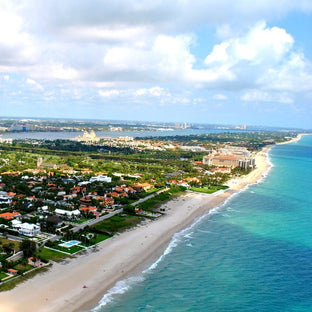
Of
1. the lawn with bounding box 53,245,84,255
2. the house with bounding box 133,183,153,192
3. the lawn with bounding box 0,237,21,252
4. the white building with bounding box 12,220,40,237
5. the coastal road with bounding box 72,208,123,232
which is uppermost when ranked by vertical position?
the house with bounding box 133,183,153,192

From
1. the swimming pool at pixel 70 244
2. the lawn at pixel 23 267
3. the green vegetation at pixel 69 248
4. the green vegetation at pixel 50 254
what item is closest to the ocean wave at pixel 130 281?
the green vegetation at pixel 50 254

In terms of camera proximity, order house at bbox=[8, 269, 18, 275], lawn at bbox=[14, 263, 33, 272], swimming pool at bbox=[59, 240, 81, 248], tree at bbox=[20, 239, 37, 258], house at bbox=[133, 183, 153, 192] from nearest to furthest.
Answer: house at bbox=[8, 269, 18, 275], lawn at bbox=[14, 263, 33, 272], tree at bbox=[20, 239, 37, 258], swimming pool at bbox=[59, 240, 81, 248], house at bbox=[133, 183, 153, 192]

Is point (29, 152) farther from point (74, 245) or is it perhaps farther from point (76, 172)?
point (74, 245)

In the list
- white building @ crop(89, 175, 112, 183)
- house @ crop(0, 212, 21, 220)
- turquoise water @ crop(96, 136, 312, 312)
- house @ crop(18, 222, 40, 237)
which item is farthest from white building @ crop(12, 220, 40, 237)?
white building @ crop(89, 175, 112, 183)

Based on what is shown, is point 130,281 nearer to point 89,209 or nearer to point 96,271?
point 96,271

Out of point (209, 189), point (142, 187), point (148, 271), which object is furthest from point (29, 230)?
point (209, 189)

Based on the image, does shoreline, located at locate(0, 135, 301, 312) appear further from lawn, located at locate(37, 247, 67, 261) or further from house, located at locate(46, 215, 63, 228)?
house, located at locate(46, 215, 63, 228)
